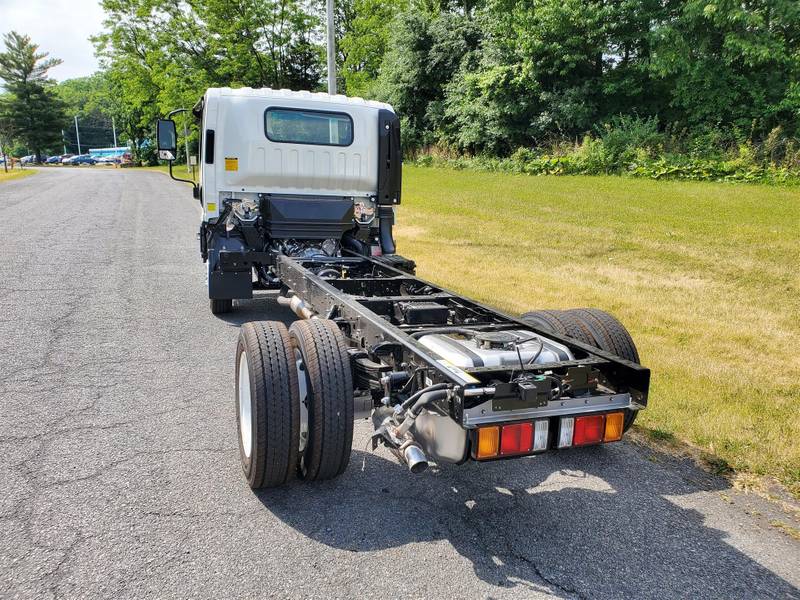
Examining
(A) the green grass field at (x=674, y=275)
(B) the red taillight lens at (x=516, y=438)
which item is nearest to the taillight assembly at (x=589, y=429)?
(B) the red taillight lens at (x=516, y=438)

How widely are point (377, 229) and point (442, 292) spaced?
9.37 ft

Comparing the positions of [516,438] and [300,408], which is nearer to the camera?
[516,438]

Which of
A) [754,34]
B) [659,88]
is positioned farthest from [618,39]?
[754,34]

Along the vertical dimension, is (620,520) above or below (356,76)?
below

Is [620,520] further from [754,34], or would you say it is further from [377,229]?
[754,34]

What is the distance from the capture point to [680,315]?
6867 mm

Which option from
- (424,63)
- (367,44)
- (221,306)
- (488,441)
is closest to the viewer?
(488,441)

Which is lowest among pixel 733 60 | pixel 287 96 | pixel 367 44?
pixel 287 96

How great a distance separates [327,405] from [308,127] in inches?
187

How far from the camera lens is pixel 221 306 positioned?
6887 mm

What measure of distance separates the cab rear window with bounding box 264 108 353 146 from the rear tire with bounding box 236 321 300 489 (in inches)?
165

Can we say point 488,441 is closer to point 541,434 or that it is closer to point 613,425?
point 541,434

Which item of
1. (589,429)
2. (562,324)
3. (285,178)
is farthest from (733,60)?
(589,429)

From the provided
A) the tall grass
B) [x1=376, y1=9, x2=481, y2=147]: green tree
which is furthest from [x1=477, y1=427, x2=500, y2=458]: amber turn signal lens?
[x1=376, y1=9, x2=481, y2=147]: green tree
